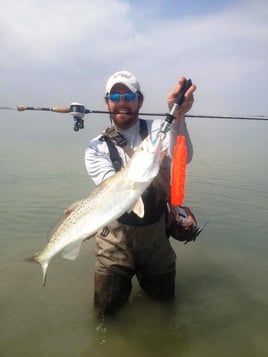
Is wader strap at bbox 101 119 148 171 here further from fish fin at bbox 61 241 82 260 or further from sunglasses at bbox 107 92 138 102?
fish fin at bbox 61 241 82 260

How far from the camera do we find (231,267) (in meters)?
7.16

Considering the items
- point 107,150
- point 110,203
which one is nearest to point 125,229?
point 107,150

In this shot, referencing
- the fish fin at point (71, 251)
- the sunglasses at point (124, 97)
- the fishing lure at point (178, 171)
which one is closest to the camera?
the fishing lure at point (178, 171)

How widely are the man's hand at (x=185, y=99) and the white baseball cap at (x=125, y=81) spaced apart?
0.87 metres

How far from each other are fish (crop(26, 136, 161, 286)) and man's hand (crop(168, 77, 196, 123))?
2.64 ft

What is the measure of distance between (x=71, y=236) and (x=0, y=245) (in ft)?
14.3

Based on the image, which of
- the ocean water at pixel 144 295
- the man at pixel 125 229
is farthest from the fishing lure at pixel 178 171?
the ocean water at pixel 144 295

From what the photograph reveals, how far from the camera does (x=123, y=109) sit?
4859 millimetres

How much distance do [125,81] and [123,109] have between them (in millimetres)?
364

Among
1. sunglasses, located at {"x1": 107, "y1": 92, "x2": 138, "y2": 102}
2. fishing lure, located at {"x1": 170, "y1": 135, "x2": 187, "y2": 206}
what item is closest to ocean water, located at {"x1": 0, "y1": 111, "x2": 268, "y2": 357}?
fishing lure, located at {"x1": 170, "y1": 135, "x2": 187, "y2": 206}

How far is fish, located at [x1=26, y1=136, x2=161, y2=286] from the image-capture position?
3500mm

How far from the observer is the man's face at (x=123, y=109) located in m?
4.84

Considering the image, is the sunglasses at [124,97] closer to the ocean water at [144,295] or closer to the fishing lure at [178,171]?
the fishing lure at [178,171]

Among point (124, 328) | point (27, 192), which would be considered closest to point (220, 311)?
point (124, 328)
